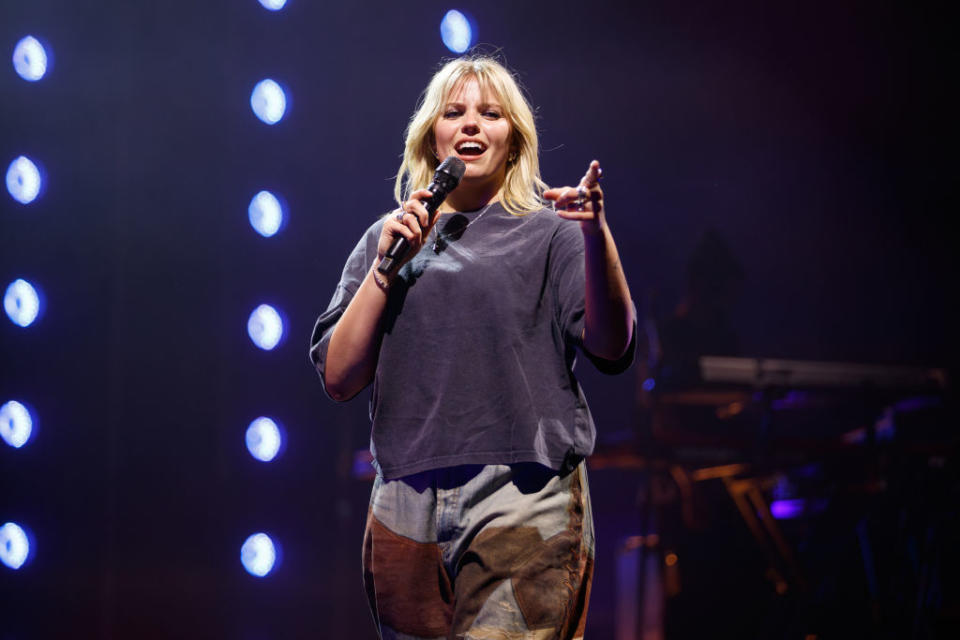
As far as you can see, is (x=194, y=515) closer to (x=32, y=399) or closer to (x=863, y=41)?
(x=32, y=399)

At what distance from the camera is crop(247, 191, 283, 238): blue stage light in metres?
2.88

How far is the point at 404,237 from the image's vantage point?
4.22ft

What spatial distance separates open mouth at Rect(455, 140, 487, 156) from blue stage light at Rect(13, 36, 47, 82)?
6.32ft

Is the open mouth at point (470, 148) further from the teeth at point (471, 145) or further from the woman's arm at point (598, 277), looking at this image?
the woman's arm at point (598, 277)

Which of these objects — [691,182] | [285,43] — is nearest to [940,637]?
[691,182]

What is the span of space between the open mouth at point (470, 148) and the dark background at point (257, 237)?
4.78 feet

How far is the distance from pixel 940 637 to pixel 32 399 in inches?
120

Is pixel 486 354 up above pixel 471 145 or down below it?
below

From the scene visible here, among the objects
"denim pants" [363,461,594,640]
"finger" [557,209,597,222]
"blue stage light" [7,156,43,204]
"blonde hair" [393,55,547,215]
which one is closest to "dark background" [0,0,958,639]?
"blue stage light" [7,156,43,204]

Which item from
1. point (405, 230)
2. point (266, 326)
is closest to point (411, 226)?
point (405, 230)

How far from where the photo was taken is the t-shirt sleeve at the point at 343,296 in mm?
1458

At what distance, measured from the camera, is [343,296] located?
150 centimetres

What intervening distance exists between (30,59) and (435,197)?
2.09 m

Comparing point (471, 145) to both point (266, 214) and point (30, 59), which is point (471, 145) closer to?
point (266, 214)
